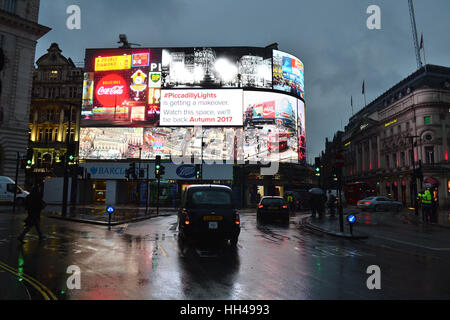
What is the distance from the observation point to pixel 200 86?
149 ft

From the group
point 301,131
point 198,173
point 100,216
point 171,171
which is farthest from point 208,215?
point 301,131

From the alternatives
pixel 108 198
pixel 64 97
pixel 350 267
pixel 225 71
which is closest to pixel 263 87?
pixel 225 71

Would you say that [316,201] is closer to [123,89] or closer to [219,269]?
[219,269]

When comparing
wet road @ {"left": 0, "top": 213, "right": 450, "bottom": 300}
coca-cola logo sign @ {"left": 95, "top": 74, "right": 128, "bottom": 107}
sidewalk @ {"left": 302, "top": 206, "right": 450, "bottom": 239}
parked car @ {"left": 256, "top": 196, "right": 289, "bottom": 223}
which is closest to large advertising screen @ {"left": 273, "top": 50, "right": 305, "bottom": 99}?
coca-cola logo sign @ {"left": 95, "top": 74, "right": 128, "bottom": 107}

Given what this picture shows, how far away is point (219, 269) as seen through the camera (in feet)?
21.7

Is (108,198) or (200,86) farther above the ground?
(200,86)

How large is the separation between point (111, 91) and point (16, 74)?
1329 cm

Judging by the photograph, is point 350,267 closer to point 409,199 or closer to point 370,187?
point 370,187

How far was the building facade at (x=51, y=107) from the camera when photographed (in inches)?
1975

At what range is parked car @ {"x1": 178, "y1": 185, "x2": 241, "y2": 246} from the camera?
9.08 meters

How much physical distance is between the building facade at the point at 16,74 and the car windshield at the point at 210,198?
105 ft
